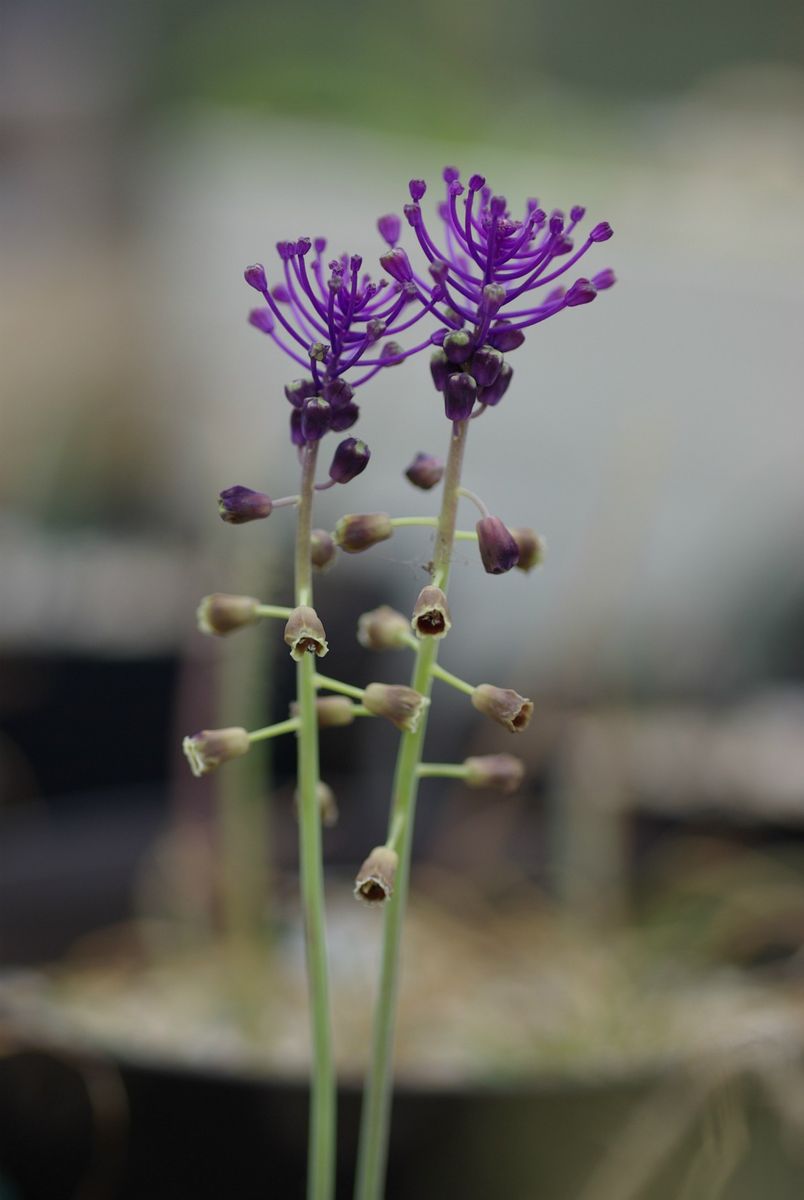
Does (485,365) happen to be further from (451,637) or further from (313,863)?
(451,637)

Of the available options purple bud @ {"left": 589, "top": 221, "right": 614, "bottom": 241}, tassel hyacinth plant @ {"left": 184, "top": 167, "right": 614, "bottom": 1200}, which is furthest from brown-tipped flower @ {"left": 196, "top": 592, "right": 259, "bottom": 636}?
purple bud @ {"left": 589, "top": 221, "right": 614, "bottom": 241}

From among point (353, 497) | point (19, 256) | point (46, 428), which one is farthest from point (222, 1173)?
point (19, 256)

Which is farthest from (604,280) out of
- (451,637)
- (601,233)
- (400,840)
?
(451,637)

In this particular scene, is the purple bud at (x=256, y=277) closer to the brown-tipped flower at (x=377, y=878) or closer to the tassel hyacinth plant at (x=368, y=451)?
the tassel hyacinth plant at (x=368, y=451)

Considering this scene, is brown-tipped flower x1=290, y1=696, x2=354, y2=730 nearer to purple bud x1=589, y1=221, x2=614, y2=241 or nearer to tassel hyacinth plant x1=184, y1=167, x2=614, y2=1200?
→ tassel hyacinth plant x1=184, y1=167, x2=614, y2=1200

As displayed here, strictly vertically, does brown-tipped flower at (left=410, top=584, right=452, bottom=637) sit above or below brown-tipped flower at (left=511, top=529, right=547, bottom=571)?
below

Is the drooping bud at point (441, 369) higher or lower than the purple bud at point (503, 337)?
lower

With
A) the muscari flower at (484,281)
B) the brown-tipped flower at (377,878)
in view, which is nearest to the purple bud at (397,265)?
the muscari flower at (484,281)

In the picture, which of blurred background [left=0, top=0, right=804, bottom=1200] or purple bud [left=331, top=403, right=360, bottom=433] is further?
blurred background [left=0, top=0, right=804, bottom=1200]
